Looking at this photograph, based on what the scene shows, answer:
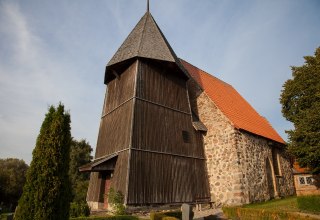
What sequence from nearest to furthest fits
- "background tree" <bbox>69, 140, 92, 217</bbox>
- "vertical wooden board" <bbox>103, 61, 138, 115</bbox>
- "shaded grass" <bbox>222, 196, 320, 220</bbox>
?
"shaded grass" <bbox>222, 196, 320, 220</bbox>
"vertical wooden board" <bbox>103, 61, 138, 115</bbox>
"background tree" <bbox>69, 140, 92, 217</bbox>

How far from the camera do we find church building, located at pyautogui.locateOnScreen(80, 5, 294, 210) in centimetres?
1217

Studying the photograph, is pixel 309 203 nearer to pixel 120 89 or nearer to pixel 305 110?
pixel 305 110

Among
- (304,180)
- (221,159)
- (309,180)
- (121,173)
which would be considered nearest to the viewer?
(121,173)

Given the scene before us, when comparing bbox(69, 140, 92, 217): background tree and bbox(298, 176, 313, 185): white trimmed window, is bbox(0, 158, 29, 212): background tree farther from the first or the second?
bbox(298, 176, 313, 185): white trimmed window

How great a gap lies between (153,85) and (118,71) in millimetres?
→ 2939

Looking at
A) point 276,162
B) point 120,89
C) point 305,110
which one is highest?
point 120,89

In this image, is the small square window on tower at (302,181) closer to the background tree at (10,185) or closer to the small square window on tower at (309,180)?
the small square window on tower at (309,180)

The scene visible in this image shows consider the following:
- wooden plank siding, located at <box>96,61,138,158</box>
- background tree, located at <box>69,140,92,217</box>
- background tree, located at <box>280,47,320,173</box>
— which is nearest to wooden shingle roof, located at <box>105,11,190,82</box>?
wooden plank siding, located at <box>96,61,138,158</box>

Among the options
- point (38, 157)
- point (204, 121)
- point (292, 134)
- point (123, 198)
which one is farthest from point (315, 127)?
point (38, 157)

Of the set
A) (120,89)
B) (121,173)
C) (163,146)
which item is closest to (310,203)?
(163,146)

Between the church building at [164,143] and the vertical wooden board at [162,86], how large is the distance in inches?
2.5

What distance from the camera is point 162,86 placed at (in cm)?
1497

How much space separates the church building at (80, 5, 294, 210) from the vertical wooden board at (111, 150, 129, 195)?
0.15ft

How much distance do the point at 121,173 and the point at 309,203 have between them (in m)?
8.38
